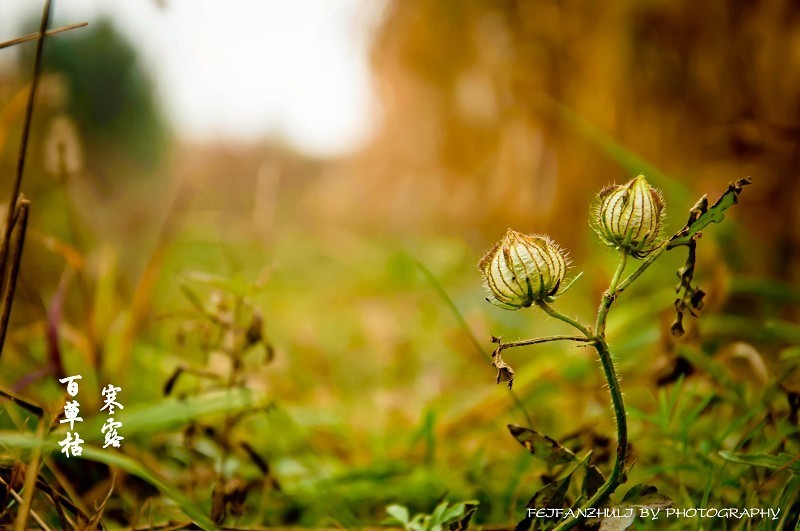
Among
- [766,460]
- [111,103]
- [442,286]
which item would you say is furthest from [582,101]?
[111,103]

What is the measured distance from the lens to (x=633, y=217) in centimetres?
38

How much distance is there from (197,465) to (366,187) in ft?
8.50

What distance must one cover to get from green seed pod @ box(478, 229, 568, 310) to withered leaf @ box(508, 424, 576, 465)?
104 millimetres

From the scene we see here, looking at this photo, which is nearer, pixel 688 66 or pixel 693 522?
pixel 693 522

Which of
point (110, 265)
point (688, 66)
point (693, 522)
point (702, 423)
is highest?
point (688, 66)

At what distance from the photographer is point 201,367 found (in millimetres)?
655

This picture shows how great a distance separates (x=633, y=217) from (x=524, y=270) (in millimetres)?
83

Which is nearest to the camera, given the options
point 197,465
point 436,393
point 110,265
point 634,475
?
point 634,475

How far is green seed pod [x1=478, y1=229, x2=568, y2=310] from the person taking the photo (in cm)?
38

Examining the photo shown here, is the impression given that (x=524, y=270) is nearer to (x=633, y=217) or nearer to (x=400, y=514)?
(x=633, y=217)

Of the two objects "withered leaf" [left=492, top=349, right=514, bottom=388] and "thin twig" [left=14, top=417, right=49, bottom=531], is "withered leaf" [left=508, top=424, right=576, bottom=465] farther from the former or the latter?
"thin twig" [left=14, top=417, right=49, bottom=531]

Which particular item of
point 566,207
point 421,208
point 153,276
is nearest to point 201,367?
point 153,276

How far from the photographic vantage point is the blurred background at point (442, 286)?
64cm

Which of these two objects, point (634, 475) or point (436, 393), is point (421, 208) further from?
point (634, 475)
